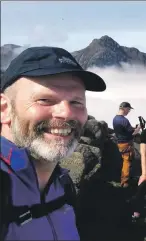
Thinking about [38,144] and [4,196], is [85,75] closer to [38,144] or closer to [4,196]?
[38,144]

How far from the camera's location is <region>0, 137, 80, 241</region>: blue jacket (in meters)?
0.98

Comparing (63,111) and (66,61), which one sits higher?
(66,61)

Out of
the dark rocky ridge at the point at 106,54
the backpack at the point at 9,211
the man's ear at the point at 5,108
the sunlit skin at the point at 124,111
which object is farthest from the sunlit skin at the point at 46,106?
the sunlit skin at the point at 124,111

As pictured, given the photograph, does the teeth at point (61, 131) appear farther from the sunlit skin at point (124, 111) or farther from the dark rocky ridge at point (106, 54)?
the sunlit skin at point (124, 111)

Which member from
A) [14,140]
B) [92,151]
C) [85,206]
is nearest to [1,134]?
[14,140]

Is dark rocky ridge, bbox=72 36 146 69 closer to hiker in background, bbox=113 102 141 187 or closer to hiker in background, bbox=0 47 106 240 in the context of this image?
hiker in background, bbox=113 102 141 187

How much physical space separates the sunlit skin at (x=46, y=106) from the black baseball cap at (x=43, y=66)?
2 cm

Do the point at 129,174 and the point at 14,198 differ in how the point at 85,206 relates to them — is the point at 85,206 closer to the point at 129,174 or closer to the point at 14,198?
the point at 129,174

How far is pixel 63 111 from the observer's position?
1023 mm

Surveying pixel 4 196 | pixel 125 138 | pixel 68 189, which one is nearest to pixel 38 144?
pixel 4 196

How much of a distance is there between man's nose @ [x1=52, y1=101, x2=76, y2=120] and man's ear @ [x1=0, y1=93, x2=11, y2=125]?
128 mm

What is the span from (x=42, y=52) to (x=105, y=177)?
12.6 feet

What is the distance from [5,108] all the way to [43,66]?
0.16 metres

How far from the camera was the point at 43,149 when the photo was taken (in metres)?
1.04
